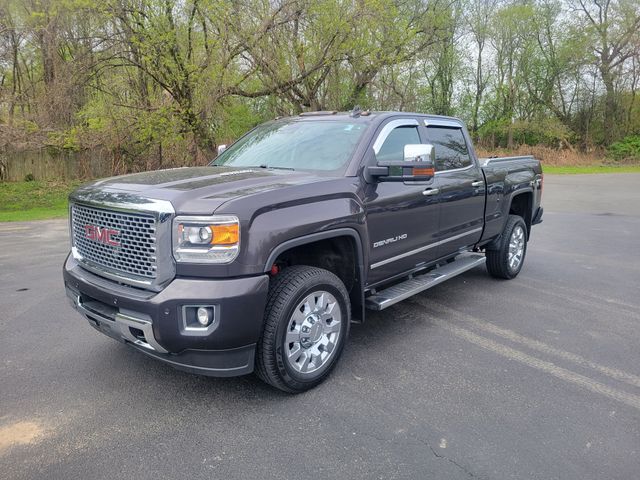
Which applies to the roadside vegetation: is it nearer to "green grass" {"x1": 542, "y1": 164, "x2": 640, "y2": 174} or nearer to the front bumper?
"green grass" {"x1": 542, "y1": 164, "x2": 640, "y2": 174}

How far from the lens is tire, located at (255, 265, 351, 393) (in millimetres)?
3201

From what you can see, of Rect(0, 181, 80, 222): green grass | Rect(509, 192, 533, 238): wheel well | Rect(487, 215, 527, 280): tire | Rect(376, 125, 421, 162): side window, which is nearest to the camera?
Rect(376, 125, 421, 162): side window

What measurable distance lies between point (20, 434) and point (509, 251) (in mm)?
5506

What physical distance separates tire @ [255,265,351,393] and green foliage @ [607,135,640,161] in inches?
1542

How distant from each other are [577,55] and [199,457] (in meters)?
44.8

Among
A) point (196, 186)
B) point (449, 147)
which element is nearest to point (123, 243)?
point (196, 186)

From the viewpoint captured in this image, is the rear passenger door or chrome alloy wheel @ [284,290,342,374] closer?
chrome alloy wheel @ [284,290,342,374]

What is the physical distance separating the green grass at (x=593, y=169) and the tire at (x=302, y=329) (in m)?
28.0

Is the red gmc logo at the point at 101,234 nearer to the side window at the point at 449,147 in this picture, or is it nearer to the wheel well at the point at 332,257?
the wheel well at the point at 332,257

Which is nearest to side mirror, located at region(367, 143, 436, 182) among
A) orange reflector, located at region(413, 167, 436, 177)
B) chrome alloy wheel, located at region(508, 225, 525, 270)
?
orange reflector, located at region(413, 167, 436, 177)

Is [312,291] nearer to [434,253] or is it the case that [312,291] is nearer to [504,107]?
[434,253]

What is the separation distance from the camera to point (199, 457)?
2754 mm

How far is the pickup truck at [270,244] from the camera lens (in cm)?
294

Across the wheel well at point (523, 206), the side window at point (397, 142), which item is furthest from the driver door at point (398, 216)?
the wheel well at point (523, 206)
